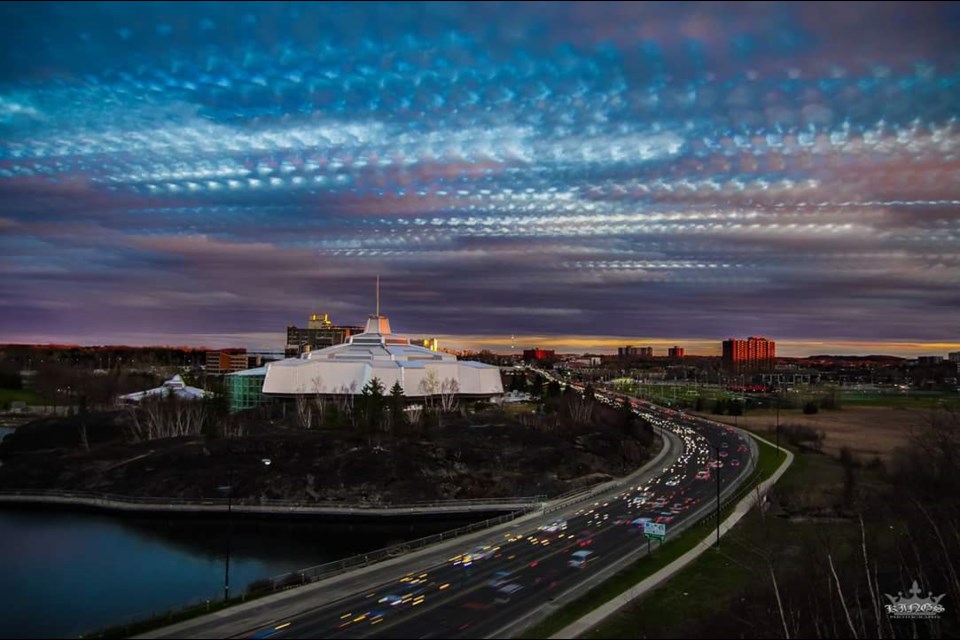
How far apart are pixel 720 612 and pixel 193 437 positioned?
72.0m

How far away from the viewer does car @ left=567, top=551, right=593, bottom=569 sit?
41844 millimetres

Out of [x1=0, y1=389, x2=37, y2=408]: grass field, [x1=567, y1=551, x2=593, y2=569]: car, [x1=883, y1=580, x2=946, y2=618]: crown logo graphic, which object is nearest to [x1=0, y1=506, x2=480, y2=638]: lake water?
[x1=567, y1=551, x2=593, y2=569]: car

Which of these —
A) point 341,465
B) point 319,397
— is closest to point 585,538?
point 341,465

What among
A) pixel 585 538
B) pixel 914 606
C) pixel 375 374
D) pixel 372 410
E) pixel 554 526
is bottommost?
pixel 554 526

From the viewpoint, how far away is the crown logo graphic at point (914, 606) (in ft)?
96.6

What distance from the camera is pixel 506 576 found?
3953 cm

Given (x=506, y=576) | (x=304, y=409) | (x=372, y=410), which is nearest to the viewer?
(x=506, y=576)

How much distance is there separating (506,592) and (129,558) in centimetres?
3191

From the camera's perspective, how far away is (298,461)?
77.2 metres

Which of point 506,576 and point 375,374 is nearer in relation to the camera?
point 506,576

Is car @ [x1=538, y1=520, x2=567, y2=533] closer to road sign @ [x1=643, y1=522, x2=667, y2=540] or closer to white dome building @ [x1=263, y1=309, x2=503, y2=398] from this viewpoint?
road sign @ [x1=643, y1=522, x2=667, y2=540]

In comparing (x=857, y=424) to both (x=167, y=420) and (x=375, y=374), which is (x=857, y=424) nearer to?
(x=375, y=374)

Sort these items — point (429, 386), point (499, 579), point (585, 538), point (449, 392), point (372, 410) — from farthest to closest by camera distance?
1. point (449, 392)
2. point (429, 386)
3. point (372, 410)
4. point (585, 538)
5. point (499, 579)

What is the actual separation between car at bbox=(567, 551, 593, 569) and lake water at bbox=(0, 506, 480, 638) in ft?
61.6
